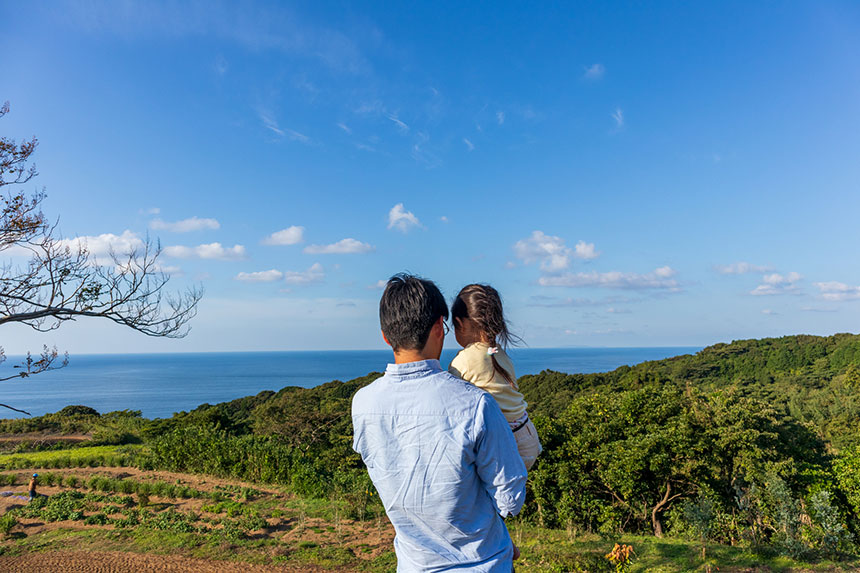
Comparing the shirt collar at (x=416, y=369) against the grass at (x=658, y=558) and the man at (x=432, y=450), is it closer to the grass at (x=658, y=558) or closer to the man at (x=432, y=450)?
the man at (x=432, y=450)

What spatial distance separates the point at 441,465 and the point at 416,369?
0.86 feet

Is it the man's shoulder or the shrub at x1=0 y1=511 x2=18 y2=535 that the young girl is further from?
the shrub at x1=0 y1=511 x2=18 y2=535

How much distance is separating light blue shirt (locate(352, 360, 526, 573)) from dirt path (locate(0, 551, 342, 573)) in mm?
4529

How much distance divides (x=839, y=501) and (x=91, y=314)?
34.7ft

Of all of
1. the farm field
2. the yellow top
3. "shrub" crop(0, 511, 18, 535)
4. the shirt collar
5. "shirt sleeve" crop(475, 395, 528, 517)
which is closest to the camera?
"shirt sleeve" crop(475, 395, 528, 517)

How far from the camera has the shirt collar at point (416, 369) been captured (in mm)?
1401

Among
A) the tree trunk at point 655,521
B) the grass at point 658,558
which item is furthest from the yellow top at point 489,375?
the tree trunk at point 655,521

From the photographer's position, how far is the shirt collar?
1.40 meters

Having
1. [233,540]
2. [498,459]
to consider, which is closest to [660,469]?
[233,540]

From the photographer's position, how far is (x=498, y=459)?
4.31ft

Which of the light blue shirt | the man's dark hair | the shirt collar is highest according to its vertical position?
the man's dark hair

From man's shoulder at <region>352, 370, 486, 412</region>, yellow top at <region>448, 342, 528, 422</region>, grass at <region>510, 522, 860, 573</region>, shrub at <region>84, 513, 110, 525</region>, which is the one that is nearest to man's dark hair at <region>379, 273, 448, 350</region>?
man's shoulder at <region>352, 370, 486, 412</region>

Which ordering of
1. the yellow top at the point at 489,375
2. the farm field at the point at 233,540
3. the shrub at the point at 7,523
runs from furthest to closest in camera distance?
the shrub at the point at 7,523 → the farm field at the point at 233,540 → the yellow top at the point at 489,375

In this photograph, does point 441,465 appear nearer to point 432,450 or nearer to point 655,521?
point 432,450
